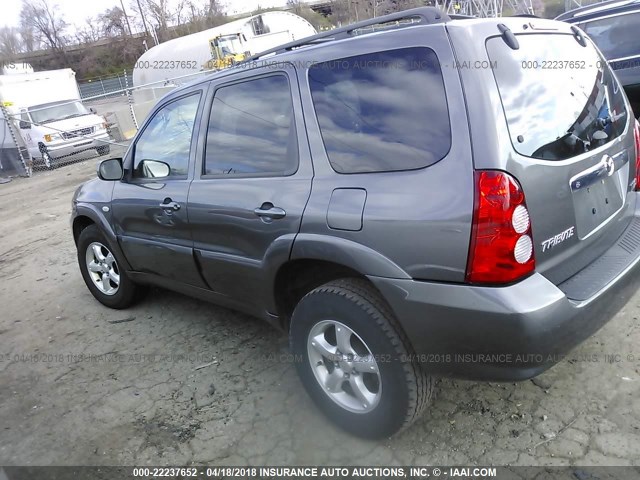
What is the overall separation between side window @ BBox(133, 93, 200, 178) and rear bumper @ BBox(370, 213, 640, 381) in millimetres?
1748

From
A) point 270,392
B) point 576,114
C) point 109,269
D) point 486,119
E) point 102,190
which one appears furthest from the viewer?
point 109,269

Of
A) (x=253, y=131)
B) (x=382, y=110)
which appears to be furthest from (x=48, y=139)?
(x=382, y=110)

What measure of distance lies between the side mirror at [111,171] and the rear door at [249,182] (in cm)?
94

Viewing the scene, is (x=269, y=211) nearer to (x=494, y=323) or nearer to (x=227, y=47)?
(x=494, y=323)

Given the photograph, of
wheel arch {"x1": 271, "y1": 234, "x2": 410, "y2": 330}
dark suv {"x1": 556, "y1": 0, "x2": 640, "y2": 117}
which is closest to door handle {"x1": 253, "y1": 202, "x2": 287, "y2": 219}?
wheel arch {"x1": 271, "y1": 234, "x2": 410, "y2": 330}

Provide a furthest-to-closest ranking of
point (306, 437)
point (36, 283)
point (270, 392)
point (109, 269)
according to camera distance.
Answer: point (36, 283) < point (109, 269) < point (270, 392) < point (306, 437)

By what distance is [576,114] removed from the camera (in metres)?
2.27

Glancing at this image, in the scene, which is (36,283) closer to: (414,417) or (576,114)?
(414,417)

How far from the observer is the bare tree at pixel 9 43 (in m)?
72.1

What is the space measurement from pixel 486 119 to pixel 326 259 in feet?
3.03

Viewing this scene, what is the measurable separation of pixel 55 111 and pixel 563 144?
16.8 meters

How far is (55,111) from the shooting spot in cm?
1573

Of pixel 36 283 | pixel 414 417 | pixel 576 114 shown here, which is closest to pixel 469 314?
pixel 414 417

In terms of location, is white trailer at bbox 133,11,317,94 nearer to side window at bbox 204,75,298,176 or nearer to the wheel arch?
side window at bbox 204,75,298,176
